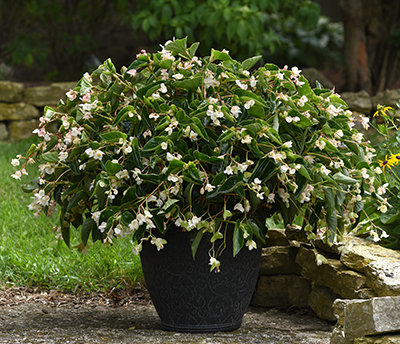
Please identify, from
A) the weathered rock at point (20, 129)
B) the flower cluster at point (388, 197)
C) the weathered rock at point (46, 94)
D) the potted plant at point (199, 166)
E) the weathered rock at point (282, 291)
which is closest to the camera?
the potted plant at point (199, 166)

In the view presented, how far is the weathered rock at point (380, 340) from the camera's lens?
1.51m

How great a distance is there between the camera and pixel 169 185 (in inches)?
71.3

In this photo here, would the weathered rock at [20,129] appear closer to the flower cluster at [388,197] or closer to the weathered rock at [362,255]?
the flower cluster at [388,197]

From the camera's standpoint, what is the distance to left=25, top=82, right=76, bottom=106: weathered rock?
5965mm

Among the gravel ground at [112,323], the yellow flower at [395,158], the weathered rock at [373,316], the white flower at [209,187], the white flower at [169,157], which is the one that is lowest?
the gravel ground at [112,323]

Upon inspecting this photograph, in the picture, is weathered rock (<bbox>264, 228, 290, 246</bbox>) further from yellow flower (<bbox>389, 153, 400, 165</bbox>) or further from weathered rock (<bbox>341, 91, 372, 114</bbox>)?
weathered rock (<bbox>341, 91, 372, 114</bbox>)

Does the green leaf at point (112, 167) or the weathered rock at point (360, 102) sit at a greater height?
the weathered rock at point (360, 102)

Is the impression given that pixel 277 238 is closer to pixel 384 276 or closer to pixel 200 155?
pixel 384 276

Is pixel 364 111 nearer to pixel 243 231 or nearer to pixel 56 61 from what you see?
pixel 243 231

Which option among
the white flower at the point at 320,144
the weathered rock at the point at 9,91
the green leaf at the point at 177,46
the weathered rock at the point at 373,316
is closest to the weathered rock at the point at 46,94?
the weathered rock at the point at 9,91

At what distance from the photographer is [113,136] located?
182 cm

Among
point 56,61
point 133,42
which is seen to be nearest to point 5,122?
point 56,61

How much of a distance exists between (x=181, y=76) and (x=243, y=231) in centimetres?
Result: 63

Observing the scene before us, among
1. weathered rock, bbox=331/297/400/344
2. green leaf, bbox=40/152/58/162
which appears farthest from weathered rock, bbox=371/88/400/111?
green leaf, bbox=40/152/58/162
